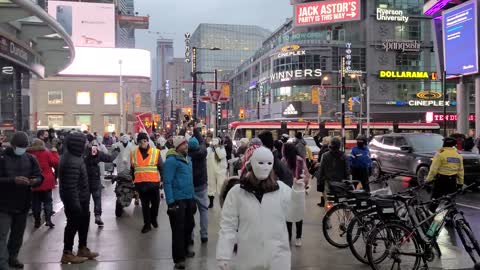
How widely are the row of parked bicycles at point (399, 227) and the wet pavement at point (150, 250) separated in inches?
14.7

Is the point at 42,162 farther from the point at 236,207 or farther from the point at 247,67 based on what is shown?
the point at 247,67

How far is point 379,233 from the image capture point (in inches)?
268

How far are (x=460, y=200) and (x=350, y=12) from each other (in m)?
59.2

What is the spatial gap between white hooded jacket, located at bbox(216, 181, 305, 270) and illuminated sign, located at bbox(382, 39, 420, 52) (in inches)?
2876

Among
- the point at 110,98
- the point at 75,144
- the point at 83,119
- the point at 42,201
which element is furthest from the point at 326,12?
the point at 75,144

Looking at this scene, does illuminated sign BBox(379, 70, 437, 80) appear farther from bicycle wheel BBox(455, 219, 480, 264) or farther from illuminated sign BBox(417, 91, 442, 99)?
bicycle wheel BBox(455, 219, 480, 264)

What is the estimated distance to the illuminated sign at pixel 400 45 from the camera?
73125 mm

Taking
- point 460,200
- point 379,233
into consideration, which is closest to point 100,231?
point 379,233

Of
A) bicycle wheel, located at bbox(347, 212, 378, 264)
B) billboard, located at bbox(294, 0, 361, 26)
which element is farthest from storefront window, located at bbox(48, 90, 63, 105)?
bicycle wheel, located at bbox(347, 212, 378, 264)

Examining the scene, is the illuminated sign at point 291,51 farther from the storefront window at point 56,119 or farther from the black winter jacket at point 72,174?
the black winter jacket at point 72,174

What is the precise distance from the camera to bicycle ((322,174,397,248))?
7.43 metres

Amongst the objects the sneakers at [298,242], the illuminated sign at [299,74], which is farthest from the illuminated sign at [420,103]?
the sneakers at [298,242]

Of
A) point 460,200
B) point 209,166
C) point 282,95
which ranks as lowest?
point 460,200

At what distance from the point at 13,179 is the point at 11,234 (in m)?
0.81
